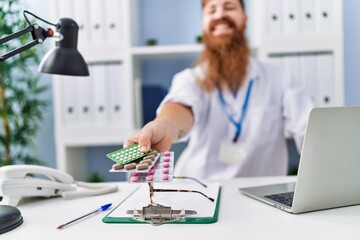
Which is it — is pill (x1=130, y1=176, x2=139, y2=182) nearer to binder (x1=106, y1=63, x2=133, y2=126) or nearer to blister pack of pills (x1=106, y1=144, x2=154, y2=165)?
blister pack of pills (x1=106, y1=144, x2=154, y2=165)

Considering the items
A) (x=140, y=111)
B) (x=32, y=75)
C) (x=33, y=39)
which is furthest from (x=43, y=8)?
(x=33, y=39)

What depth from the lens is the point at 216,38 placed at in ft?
5.50

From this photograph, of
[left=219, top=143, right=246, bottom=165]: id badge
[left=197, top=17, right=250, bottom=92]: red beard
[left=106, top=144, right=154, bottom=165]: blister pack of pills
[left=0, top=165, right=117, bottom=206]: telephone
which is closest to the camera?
[left=106, top=144, right=154, bottom=165]: blister pack of pills

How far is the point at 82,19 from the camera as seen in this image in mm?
1979

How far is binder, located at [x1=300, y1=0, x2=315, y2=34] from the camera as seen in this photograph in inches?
73.4

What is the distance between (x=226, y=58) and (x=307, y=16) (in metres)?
0.52

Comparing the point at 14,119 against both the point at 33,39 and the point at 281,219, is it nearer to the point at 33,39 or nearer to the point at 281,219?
the point at 33,39

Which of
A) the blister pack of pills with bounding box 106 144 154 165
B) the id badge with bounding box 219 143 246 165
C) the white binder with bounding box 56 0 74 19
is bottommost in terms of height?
the id badge with bounding box 219 143 246 165

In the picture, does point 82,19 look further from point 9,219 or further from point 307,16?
point 9,219

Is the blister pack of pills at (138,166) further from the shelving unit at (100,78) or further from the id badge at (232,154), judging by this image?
the shelving unit at (100,78)

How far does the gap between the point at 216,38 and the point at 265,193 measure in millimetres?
986

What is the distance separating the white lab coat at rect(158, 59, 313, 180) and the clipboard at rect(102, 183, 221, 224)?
625 millimetres

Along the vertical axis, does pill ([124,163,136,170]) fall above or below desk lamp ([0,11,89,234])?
below

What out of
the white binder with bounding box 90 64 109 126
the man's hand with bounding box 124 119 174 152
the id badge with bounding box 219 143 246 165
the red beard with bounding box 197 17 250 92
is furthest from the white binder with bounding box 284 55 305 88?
the man's hand with bounding box 124 119 174 152
